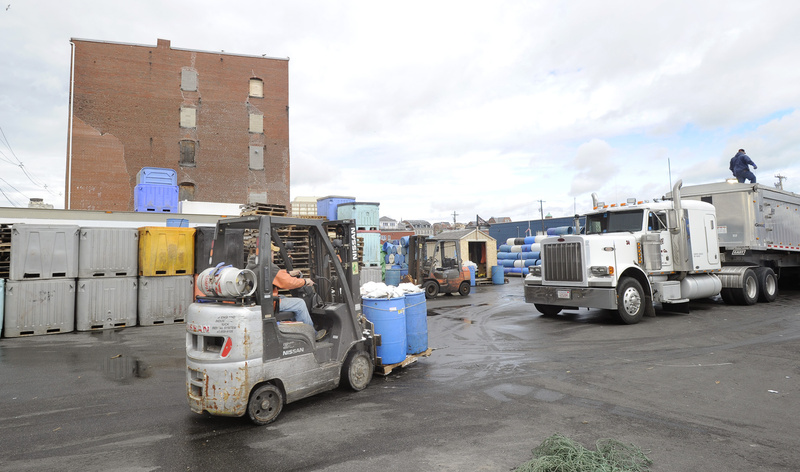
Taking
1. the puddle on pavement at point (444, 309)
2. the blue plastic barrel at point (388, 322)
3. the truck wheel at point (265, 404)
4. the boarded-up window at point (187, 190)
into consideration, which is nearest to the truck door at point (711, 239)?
the puddle on pavement at point (444, 309)

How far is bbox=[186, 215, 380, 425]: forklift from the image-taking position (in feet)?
14.6

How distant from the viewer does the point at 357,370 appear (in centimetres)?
580

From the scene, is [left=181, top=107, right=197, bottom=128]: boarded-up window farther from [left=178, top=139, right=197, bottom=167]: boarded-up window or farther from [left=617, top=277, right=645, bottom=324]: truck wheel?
[left=617, top=277, right=645, bottom=324]: truck wheel

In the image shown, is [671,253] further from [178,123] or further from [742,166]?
[178,123]

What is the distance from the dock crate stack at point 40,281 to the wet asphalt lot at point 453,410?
6.29 feet

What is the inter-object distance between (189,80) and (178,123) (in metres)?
3.36

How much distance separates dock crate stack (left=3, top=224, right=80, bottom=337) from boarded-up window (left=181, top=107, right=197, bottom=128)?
23636 millimetres

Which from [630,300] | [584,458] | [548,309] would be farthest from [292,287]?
[548,309]

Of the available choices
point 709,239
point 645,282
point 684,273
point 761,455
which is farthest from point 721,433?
point 709,239

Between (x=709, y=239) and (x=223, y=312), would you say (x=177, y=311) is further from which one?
(x=709, y=239)

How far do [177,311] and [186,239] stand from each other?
204 cm

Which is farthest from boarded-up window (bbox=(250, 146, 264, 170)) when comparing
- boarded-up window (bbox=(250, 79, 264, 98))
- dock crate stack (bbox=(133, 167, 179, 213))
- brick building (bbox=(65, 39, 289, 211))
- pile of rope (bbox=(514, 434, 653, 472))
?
pile of rope (bbox=(514, 434, 653, 472))

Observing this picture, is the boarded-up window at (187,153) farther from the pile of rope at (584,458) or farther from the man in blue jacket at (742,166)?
the pile of rope at (584,458)

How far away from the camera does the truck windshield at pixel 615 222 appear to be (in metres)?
11.2
